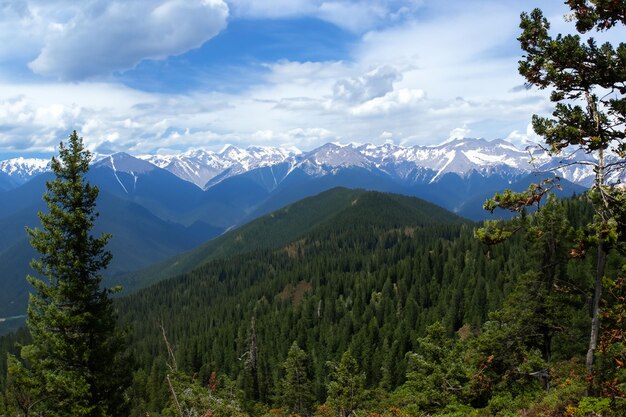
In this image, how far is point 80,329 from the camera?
25.2m

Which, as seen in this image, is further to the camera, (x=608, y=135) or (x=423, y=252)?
(x=423, y=252)

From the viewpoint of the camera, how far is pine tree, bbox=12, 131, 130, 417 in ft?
78.7

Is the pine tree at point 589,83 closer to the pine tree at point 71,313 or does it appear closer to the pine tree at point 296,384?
the pine tree at point 71,313

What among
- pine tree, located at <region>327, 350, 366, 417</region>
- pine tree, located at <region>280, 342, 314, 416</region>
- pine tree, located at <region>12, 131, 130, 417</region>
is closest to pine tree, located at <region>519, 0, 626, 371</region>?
pine tree, located at <region>12, 131, 130, 417</region>

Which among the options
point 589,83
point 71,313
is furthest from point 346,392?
point 589,83

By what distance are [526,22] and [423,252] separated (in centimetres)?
18126

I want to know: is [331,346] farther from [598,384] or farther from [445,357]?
[598,384]

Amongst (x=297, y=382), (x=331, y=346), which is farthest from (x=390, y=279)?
(x=297, y=382)

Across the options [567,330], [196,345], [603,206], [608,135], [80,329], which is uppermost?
[608,135]

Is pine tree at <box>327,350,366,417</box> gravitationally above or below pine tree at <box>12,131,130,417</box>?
below

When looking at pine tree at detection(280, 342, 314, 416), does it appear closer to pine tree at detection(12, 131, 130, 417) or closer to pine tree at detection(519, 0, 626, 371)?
pine tree at detection(12, 131, 130, 417)

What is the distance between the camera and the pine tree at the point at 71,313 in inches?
945

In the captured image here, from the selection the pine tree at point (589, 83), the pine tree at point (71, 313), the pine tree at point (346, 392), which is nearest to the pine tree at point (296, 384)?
the pine tree at point (346, 392)

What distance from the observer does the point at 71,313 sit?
2511 cm
